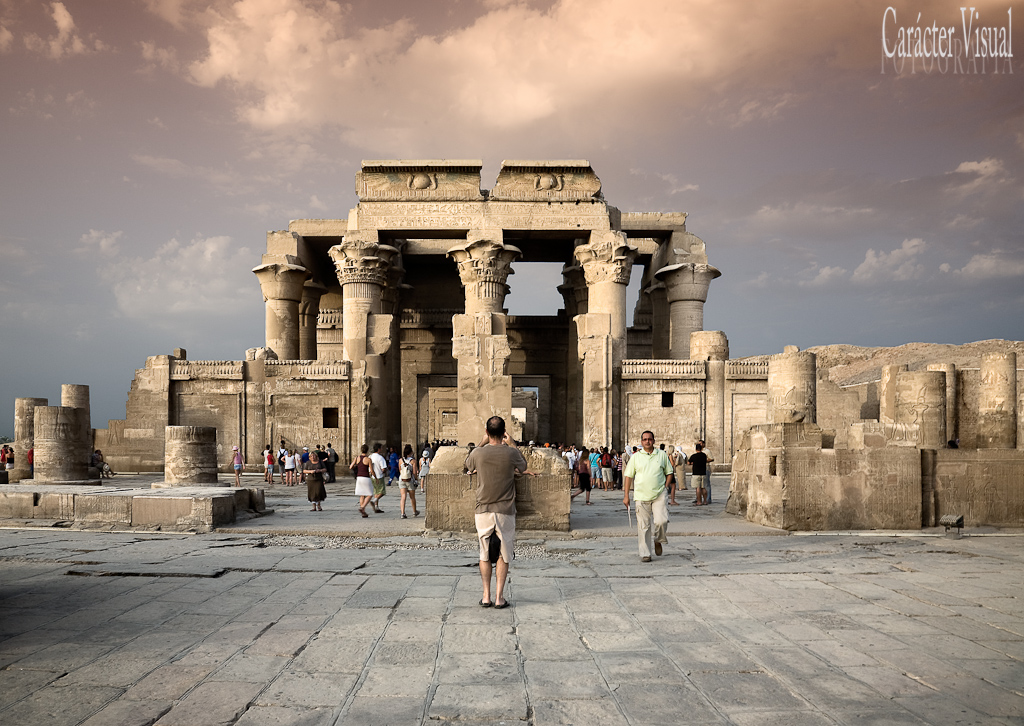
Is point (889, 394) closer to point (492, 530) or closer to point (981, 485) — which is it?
point (981, 485)

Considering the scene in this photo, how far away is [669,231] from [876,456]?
17457 millimetres

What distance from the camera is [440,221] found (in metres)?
22.8

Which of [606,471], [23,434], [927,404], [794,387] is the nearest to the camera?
[927,404]

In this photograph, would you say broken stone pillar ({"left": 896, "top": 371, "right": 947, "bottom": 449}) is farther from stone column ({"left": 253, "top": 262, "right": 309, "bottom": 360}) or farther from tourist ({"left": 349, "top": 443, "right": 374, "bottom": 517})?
stone column ({"left": 253, "top": 262, "right": 309, "bottom": 360})

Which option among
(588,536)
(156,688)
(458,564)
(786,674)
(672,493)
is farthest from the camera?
(672,493)

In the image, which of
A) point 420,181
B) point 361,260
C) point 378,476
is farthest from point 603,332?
point 378,476

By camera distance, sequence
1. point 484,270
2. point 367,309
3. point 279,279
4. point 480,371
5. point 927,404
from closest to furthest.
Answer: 1. point 927,404
2. point 480,371
3. point 484,270
4. point 367,309
5. point 279,279

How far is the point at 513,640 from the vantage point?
4125mm

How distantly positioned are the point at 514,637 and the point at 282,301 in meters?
22.5

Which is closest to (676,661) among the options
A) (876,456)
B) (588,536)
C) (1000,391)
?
(588,536)

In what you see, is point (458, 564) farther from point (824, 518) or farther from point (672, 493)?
point (672, 493)

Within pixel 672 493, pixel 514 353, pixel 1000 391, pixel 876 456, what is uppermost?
pixel 514 353

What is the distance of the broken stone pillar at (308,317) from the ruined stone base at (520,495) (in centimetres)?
2030

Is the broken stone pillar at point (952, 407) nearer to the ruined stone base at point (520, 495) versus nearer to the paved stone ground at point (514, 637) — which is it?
the paved stone ground at point (514, 637)
